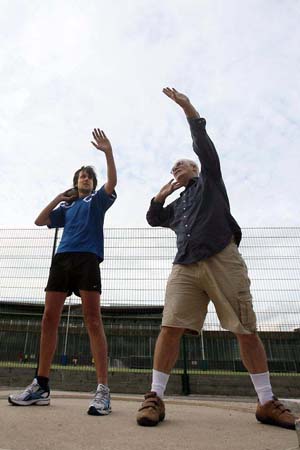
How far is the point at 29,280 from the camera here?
7793 millimetres

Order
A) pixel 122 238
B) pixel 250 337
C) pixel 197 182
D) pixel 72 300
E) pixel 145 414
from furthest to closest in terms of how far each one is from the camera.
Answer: pixel 122 238, pixel 72 300, pixel 197 182, pixel 250 337, pixel 145 414

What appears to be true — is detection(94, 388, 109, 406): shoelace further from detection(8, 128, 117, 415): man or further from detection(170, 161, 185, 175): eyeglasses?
detection(170, 161, 185, 175): eyeglasses

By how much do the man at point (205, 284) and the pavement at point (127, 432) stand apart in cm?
14

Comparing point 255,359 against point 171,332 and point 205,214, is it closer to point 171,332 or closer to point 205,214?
point 171,332

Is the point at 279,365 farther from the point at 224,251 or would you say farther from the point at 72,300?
the point at 224,251

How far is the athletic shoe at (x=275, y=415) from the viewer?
1.86m

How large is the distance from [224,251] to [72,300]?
19.3 ft

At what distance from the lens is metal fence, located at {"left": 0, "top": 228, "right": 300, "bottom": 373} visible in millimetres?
7504

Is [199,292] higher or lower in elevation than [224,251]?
lower

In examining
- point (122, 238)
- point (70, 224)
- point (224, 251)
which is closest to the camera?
point (224, 251)

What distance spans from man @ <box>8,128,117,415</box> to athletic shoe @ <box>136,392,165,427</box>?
348 millimetres

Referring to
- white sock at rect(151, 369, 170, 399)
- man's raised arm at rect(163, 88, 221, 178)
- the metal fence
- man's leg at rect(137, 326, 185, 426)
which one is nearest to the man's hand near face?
man's raised arm at rect(163, 88, 221, 178)

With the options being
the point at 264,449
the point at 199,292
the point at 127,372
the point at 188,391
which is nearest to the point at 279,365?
the point at 188,391

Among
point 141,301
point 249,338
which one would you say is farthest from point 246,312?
point 141,301
